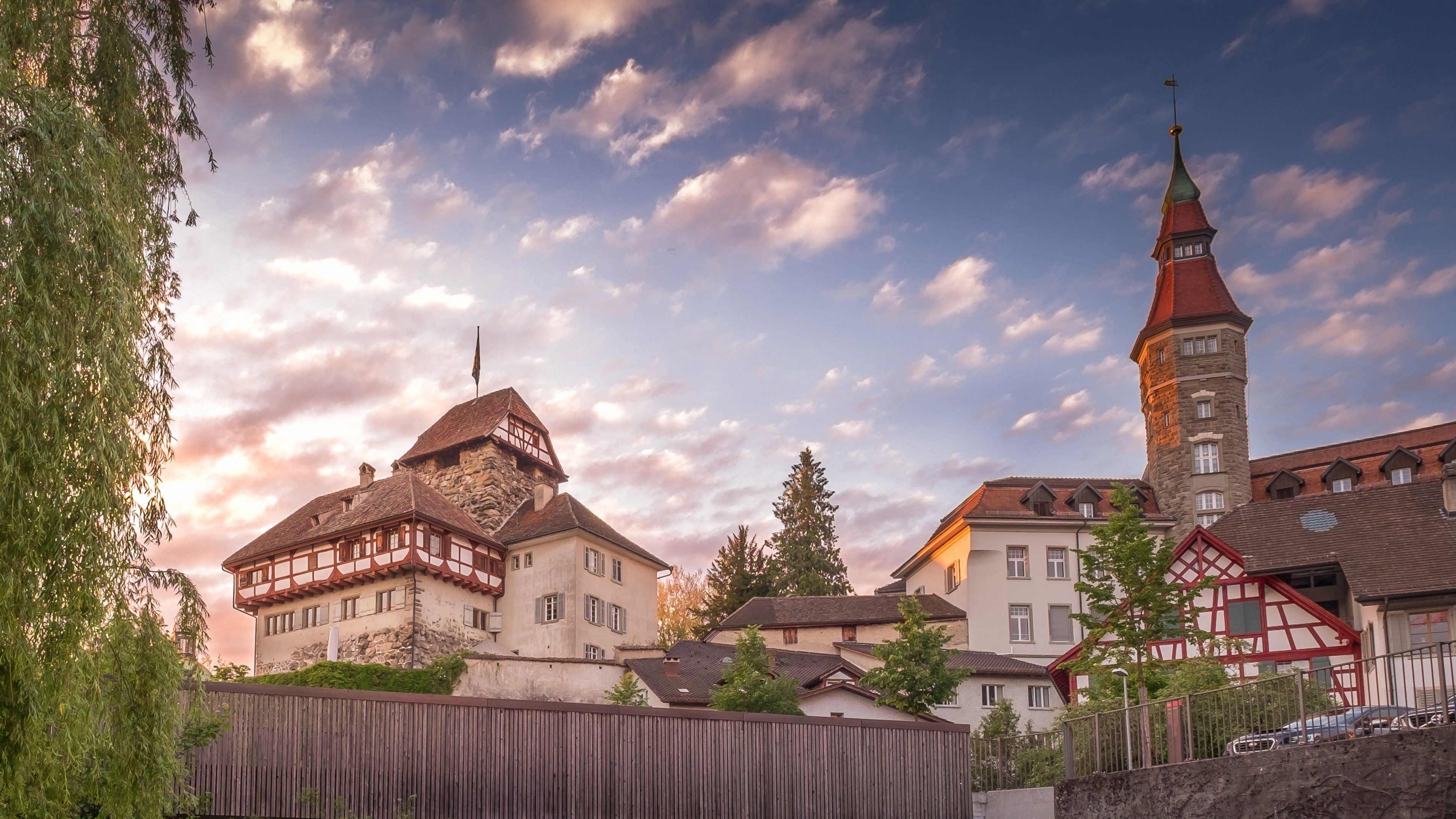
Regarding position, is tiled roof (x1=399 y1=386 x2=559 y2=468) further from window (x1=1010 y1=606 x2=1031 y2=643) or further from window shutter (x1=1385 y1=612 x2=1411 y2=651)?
window shutter (x1=1385 y1=612 x2=1411 y2=651)

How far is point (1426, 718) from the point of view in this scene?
56.1ft

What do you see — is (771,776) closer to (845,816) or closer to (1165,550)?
(845,816)

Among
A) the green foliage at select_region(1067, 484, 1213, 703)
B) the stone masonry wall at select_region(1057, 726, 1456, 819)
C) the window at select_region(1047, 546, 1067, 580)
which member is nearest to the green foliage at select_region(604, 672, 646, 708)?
the green foliage at select_region(1067, 484, 1213, 703)

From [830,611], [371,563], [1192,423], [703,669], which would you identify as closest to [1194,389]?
[1192,423]

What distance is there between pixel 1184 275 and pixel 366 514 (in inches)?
1494

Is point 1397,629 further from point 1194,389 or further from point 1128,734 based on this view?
point 1194,389

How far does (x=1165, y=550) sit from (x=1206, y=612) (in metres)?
8.00

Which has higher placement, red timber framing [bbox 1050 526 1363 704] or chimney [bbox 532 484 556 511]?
chimney [bbox 532 484 556 511]

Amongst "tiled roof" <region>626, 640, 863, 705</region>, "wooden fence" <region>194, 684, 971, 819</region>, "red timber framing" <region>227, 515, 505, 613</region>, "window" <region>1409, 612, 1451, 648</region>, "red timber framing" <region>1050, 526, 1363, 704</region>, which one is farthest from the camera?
"red timber framing" <region>227, 515, 505, 613</region>

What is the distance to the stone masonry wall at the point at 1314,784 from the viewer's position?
1548 centimetres

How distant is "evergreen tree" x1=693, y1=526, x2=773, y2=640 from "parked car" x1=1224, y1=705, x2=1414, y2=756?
47084 millimetres

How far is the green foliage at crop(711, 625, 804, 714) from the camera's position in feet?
123

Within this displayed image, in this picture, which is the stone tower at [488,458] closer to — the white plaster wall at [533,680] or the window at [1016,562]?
the white plaster wall at [533,680]

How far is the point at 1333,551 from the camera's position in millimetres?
41031
